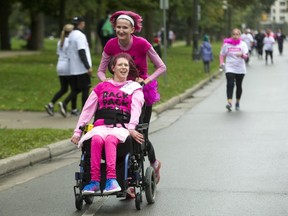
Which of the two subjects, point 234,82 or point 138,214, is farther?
point 234,82

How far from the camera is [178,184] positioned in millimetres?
7309

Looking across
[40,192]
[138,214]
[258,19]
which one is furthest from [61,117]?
[258,19]

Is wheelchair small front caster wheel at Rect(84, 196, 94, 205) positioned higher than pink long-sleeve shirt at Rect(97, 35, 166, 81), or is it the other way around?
pink long-sleeve shirt at Rect(97, 35, 166, 81)

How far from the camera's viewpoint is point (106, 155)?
19.4 feet

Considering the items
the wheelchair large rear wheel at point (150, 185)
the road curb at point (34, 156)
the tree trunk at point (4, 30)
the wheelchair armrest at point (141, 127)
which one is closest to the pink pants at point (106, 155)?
the wheelchair armrest at point (141, 127)

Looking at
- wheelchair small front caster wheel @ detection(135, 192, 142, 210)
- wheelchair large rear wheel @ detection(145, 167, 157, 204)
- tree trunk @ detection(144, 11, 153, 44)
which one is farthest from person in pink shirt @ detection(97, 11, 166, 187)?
tree trunk @ detection(144, 11, 153, 44)

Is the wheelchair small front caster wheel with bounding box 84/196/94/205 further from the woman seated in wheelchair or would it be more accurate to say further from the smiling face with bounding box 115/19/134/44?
the smiling face with bounding box 115/19/134/44

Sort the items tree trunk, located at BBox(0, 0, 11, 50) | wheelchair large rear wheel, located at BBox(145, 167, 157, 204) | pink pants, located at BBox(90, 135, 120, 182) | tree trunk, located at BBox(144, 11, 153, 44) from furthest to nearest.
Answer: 1. tree trunk, located at BBox(0, 0, 11, 50)
2. tree trunk, located at BBox(144, 11, 153, 44)
3. wheelchair large rear wheel, located at BBox(145, 167, 157, 204)
4. pink pants, located at BBox(90, 135, 120, 182)

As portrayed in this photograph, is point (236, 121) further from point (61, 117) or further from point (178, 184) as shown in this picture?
point (178, 184)

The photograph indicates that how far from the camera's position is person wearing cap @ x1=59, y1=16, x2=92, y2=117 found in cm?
1276

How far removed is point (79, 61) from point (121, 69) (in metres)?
6.86

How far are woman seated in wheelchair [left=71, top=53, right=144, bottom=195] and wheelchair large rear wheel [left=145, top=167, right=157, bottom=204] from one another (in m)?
0.37

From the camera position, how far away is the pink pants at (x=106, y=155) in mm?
5906

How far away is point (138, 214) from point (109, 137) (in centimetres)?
77
